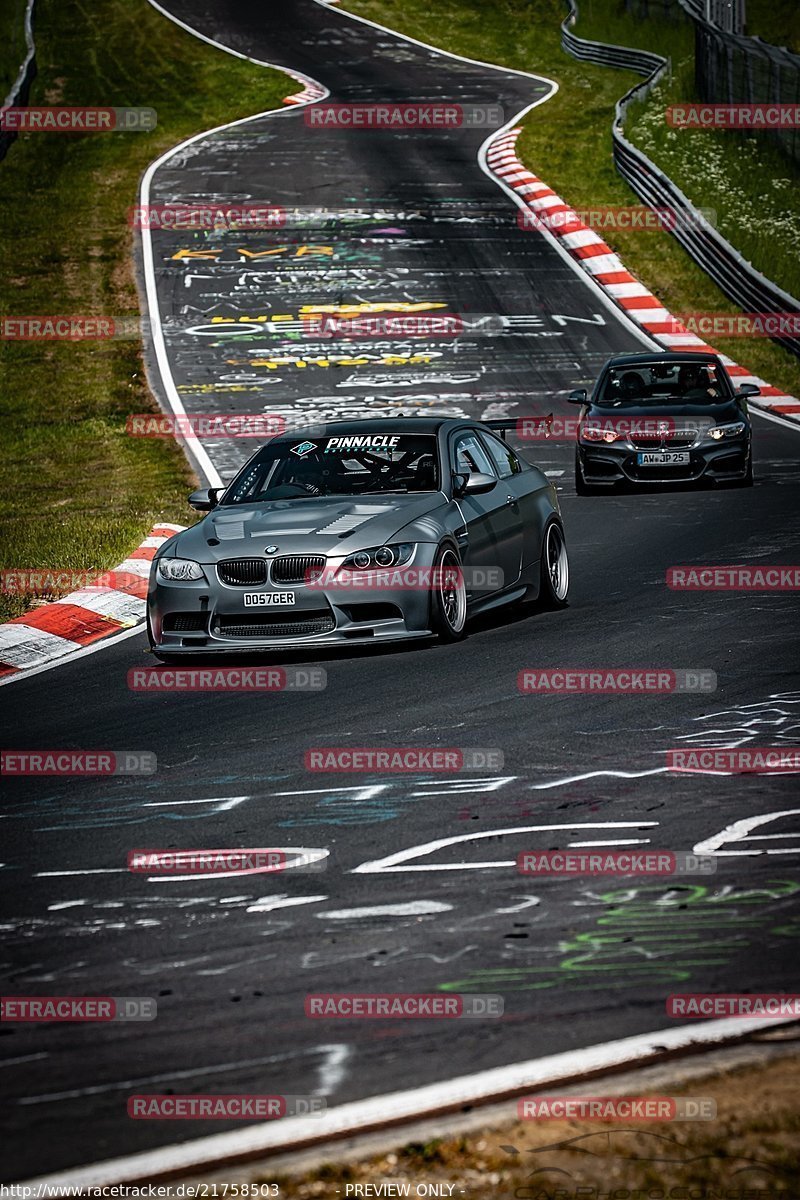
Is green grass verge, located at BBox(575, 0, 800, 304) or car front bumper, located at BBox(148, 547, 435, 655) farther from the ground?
green grass verge, located at BBox(575, 0, 800, 304)

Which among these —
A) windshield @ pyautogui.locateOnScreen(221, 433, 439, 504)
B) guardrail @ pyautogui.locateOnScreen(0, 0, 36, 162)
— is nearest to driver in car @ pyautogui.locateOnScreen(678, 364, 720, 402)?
windshield @ pyautogui.locateOnScreen(221, 433, 439, 504)

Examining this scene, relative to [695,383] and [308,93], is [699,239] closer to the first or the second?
[695,383]

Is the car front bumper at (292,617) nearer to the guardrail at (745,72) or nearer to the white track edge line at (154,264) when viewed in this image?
the white track edge line at (154,264)

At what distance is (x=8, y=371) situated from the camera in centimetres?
2539

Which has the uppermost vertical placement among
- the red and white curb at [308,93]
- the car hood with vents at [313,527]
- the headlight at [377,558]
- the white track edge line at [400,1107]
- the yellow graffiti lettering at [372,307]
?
the red and white curb at [308,93]

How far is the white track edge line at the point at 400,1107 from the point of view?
382 cm

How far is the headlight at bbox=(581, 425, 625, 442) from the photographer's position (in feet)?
59.1

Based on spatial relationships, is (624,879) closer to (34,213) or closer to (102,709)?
(102,709)

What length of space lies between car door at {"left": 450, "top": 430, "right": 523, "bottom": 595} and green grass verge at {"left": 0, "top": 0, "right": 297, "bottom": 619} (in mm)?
3279

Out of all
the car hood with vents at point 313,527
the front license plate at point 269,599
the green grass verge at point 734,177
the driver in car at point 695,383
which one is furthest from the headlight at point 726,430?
the green grass verge at point 734,177

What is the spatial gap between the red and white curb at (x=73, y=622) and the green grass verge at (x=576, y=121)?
12.1 m

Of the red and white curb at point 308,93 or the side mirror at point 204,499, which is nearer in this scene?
the side mirror at point 204,499

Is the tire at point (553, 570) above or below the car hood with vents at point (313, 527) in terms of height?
below

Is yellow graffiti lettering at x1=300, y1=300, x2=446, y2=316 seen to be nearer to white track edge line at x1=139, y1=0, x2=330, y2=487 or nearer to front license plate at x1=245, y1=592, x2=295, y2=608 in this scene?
white track edge line at x1=139, y1=0, x2=330, y2=487
